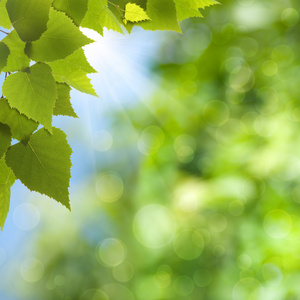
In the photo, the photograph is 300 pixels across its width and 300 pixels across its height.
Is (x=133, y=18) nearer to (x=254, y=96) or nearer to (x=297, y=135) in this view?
A: (x=297, y=135)

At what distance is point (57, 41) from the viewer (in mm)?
332

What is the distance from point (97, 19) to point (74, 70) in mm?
94

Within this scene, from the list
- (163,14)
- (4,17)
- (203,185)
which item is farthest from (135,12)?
(203,185)

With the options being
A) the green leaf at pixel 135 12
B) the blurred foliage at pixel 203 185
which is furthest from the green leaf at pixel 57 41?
the blurred foliage at pixel 203 185

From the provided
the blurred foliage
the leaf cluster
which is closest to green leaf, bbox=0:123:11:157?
the leaf cluster

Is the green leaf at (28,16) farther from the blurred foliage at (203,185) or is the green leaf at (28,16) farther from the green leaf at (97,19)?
the blurred foliage at (203,185)

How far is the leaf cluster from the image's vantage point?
33cm

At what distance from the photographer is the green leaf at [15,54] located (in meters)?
0.32

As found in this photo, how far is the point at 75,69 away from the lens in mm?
355

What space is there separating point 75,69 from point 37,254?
2.98 m

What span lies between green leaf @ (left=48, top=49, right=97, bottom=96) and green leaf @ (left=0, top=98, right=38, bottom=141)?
4cm

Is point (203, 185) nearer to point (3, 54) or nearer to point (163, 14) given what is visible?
point (163, 14)

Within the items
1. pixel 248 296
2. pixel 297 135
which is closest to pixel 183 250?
pixel 248 296

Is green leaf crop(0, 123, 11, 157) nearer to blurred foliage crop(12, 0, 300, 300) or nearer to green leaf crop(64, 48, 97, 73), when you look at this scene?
green leaf crop(64, 48, 97, 73)
